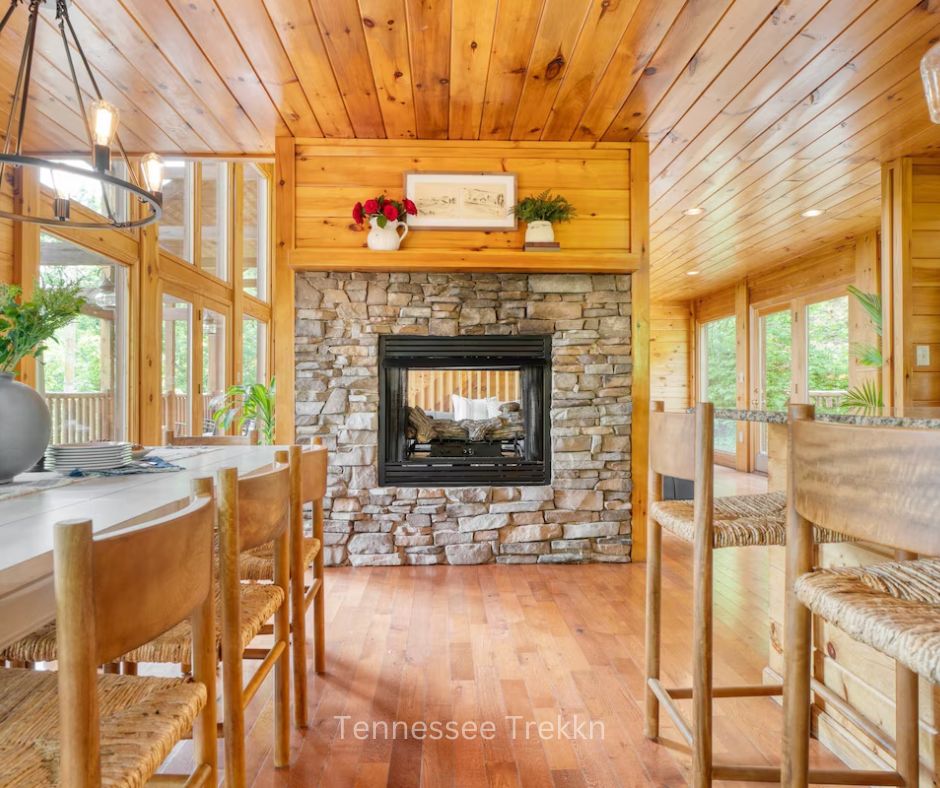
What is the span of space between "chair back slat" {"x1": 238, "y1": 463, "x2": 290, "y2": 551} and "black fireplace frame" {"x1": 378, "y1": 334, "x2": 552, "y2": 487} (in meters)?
1.94

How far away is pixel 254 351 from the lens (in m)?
6.75

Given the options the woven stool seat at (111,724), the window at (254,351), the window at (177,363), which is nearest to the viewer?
the woven stool seat at (111,724)

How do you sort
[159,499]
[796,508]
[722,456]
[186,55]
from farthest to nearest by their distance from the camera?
[722,456], [186,55], [159,499], [796,508]

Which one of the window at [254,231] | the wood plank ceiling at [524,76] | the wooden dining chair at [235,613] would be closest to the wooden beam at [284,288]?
the wood plank ceiling at [524,76]

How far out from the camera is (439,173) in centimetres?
322

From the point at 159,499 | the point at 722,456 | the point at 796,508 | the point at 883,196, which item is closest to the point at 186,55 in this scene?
the point at 159,499

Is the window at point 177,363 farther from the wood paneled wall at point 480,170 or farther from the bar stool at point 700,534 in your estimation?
the bar stool at point 700,534

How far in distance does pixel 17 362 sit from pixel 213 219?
4.74 metres

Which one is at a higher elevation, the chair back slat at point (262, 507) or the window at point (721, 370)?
the window at point (721, 370)

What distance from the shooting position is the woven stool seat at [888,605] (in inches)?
25.3

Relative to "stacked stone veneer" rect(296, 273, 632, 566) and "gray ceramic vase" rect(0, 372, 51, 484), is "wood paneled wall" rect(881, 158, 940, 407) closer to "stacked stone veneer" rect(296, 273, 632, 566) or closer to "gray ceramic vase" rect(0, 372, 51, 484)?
"stacked stone veneer" rect(296, 273, 632, 566)

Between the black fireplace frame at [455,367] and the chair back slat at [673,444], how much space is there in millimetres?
1755

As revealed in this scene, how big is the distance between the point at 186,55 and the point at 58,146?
1393 mm

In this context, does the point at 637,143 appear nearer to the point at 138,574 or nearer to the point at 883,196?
the point at 883,196
